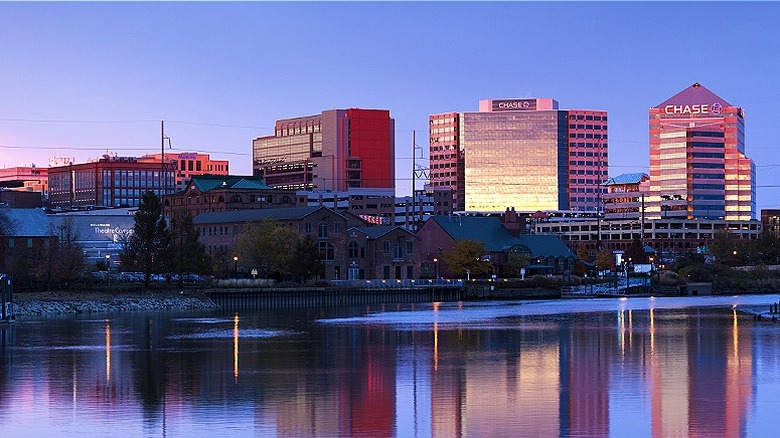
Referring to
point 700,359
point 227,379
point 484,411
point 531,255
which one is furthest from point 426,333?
point 531,255

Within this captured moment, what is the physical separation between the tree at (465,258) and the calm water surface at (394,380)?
71.5 m

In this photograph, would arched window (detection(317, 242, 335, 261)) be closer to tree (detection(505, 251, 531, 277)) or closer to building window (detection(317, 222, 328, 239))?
building window (detection(317, 222, 328, 239))

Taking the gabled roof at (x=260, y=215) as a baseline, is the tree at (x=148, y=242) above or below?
below

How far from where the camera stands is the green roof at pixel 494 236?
16300cm

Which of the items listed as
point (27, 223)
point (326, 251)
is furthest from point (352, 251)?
point (27, 223)

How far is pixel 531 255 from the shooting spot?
166 metres

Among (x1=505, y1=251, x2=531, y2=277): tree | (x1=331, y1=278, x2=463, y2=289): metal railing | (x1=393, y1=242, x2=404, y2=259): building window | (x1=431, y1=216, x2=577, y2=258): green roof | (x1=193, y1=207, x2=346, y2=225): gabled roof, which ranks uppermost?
(x1=193, y1=207, x2=346, y2=225): gabled roof

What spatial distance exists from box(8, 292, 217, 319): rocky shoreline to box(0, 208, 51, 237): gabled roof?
2421 cm

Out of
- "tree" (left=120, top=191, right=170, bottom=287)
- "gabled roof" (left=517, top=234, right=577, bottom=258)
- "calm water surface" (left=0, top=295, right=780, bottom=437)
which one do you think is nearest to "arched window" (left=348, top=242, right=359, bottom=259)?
"gabled roof" (left=517, top=234, right=577, bottom=258)

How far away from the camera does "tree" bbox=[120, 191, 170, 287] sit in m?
115

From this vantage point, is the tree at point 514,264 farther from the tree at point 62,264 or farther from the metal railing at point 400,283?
the tree at point 62,264

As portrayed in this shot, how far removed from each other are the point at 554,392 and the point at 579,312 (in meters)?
61.6

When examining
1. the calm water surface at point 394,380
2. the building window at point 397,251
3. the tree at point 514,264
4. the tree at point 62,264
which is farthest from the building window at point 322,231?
the calm water surface at point 394,380

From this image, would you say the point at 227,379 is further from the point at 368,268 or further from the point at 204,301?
the point at 368,268
